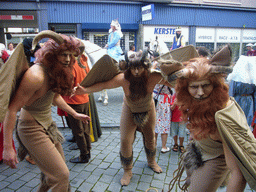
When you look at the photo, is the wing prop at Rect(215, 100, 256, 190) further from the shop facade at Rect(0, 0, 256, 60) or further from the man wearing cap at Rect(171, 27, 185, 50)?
the shop facade at Rect(0, 0, 256, 60)

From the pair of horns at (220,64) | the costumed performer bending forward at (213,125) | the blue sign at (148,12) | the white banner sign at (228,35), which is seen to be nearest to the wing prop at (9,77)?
the pair of horns at (220,64)

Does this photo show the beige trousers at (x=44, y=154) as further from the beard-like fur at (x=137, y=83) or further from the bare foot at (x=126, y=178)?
the beard-like fur at (x=137, y=83)

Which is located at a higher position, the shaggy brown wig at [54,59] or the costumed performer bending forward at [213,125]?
the shaggy brown wig at [54,59]

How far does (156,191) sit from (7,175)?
2.37m

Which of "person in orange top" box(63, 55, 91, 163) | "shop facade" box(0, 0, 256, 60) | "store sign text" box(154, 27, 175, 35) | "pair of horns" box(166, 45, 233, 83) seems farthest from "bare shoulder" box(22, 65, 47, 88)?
"store sign text" box(154, 27, 175, 35)

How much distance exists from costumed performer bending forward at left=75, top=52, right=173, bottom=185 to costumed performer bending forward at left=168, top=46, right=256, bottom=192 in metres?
0.76

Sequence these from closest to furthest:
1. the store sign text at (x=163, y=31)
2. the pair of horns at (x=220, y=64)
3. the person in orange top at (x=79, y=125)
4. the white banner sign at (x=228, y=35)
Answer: the pair of horns at (x=220, y=64) < the person in orange top at (x=79, y=125) < the store sign text at (x=163, y=31) < the white banner sign at (x=228, y=35)

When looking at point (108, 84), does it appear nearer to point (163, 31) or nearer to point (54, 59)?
point (54, 59)

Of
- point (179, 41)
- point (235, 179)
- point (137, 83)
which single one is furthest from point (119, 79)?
point (179, 41)

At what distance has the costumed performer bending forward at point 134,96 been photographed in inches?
102

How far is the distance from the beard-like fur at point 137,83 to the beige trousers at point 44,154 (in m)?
1.20

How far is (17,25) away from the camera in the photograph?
14461mm

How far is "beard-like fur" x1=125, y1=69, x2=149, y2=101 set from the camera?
2652 millimetres

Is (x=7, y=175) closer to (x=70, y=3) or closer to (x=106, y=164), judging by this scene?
(x=106, y=164)
